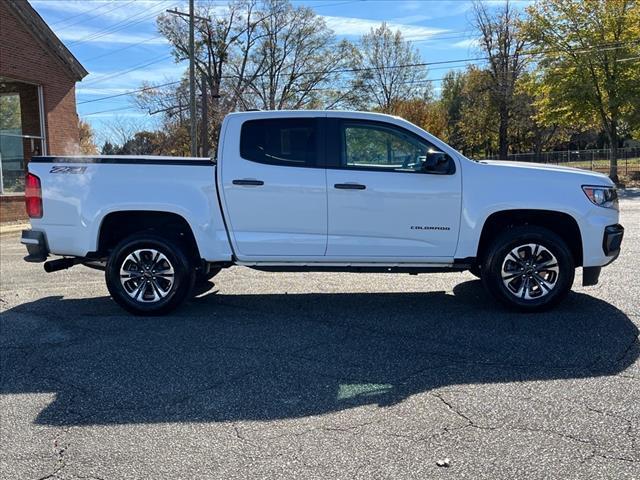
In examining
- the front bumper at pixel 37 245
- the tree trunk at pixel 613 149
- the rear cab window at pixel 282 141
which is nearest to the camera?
the rear cab window at pixel 282 141

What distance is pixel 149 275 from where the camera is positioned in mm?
6223

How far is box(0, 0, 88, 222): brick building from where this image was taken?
1717cm

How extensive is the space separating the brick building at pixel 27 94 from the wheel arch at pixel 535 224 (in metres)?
15.7

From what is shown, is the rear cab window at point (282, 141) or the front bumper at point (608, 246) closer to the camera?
the front bumper at point (608, 246)

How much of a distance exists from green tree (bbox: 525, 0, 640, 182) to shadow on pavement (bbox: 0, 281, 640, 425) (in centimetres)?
2939

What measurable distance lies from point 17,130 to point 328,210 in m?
15.6

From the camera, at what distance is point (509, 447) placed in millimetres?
3307

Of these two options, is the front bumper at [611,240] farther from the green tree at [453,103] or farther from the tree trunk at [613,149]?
the green tree at [453,103]

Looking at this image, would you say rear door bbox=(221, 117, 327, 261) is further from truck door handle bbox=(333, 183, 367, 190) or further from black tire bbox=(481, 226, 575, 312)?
black tire bbox=(481, 226, 575, 312)

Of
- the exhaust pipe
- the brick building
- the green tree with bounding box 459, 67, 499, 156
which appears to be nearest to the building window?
the brick building

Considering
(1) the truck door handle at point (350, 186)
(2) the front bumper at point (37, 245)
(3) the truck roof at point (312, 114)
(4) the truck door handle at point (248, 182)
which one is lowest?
(2) the front bumper at point (37, 245)

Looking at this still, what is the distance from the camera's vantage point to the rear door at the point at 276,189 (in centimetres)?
602

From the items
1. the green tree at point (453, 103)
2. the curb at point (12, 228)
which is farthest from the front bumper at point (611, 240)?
the green tree at point (453, 103)

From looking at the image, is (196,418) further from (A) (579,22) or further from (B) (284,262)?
(A) (579,22)
